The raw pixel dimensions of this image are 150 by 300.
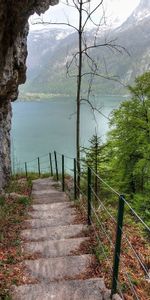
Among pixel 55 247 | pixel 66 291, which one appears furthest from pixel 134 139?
pixel 66 291

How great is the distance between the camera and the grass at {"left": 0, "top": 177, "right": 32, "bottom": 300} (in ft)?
16.3

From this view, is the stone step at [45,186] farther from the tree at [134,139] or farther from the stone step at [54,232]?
the stone step at [54,232]

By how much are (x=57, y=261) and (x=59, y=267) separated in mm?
176

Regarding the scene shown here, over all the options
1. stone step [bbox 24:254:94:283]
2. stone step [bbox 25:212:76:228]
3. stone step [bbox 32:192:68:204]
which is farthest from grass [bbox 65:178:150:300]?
stone step [bbox 32:192:68:204]

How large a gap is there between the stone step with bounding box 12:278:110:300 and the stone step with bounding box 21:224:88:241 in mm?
2107

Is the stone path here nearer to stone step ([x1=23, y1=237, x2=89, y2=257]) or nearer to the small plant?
stone step ([x1=23, y1=237, x2=89, y2=257])

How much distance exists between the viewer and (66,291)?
4.50 meters

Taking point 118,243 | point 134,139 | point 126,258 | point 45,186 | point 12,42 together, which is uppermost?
point 12,42

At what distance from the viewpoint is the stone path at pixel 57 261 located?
4.47 metres

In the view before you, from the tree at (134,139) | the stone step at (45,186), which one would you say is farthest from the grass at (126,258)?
the tree at (134,139)

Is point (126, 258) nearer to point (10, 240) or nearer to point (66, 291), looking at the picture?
point (66, 291)

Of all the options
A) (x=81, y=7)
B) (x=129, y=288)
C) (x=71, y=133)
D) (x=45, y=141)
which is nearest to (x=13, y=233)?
(x=129, y=288)

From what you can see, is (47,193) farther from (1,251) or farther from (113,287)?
(113,287)

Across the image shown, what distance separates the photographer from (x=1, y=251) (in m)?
6.07
